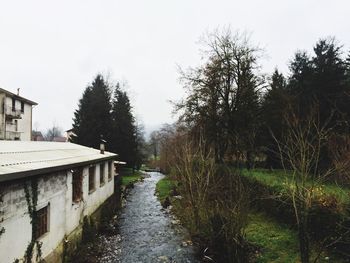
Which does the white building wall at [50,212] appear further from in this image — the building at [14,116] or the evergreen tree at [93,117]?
the building at [14,116]

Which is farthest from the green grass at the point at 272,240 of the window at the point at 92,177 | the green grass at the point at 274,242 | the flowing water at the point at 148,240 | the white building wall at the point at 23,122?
the white building wall at the point at 23,122

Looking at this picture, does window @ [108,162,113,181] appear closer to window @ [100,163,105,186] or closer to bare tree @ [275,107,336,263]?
window @ [100,163,105,186]

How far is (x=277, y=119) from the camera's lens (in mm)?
→ 27234

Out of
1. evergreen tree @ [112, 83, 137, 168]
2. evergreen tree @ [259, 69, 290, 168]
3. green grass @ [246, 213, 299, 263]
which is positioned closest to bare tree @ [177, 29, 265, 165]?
evergreen tree @ [259, 69, 290, 168]

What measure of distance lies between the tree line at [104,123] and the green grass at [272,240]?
108 ft

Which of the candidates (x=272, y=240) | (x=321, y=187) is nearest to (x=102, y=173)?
(x=272, y=240)

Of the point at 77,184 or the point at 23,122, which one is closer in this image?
the point at 77,184

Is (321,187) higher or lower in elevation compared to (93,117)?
lower

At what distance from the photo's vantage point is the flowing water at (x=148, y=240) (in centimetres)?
1301

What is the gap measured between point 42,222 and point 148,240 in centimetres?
657

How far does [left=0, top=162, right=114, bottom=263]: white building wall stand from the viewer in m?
7.63

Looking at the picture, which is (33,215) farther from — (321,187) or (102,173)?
(102,173)

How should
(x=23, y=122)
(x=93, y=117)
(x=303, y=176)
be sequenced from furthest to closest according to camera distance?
(x=23, y=122)
(x=93, y=117)
(x=303, y=176)

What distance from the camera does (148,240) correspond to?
15.5 meters
